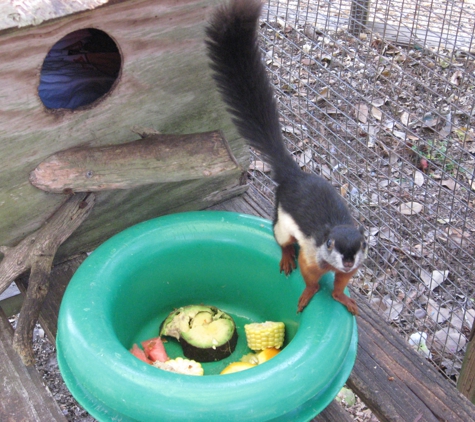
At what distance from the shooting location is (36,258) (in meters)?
1.46

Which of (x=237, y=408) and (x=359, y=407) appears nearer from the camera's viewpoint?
(x=237, y=408)

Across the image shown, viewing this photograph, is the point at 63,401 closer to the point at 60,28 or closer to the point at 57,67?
the point at 57,67

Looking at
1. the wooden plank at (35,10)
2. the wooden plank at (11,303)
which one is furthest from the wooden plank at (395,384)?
the wooden plank at (35,10)

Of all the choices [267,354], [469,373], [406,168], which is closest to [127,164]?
[267,354]

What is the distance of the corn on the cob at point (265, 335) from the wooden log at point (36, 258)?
533 millimetres

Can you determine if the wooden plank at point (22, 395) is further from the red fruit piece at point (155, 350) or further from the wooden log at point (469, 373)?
the wooden log at point (469, 373)

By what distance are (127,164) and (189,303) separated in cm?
47

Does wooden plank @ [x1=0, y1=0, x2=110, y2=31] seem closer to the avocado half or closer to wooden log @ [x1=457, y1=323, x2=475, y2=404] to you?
the avocado half

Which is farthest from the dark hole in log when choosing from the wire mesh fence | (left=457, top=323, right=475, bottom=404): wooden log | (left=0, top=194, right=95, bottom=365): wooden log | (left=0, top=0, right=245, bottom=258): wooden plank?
(left=457, top=323, right=475, bottom=404): wooden log

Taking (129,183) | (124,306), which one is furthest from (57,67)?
(124,306)

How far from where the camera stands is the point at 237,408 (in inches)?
42.4

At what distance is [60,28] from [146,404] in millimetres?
798

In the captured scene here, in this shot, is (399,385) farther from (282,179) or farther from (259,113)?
(259,113)

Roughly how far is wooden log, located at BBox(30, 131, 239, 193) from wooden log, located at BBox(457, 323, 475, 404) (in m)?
0.80
